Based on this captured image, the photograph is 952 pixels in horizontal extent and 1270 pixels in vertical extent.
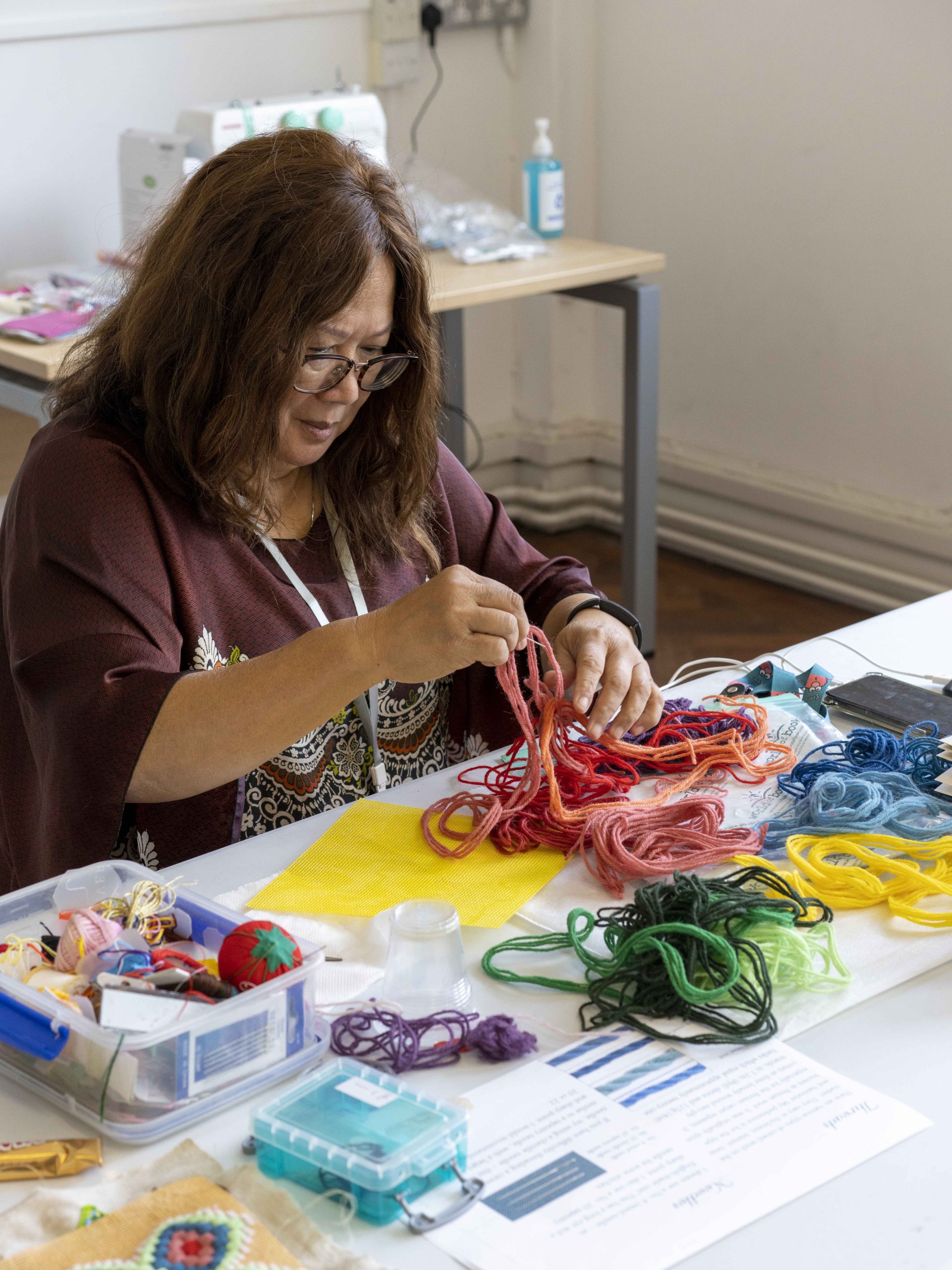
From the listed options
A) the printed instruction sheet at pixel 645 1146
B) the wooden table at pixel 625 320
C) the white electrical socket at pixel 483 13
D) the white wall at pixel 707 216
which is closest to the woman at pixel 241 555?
the printed instruction sheet at pixel 645 1146

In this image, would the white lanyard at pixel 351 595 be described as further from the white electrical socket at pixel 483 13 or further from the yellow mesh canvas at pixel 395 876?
the white electrical socket at pixel 483 13

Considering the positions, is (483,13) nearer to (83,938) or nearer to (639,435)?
(639,435)

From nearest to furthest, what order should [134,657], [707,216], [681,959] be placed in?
[681,959] → [134,657] → [707,216]

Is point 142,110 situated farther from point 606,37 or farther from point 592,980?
point 592,980

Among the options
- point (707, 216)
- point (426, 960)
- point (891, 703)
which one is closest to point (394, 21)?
point (707, 216)

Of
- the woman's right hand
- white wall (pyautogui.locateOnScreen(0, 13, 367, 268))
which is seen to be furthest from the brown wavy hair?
white wall (pyautogui.locateOnScreen(0, 13, 367, 268))

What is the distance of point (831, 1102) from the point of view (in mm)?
920

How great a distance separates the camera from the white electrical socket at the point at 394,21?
3645 mm

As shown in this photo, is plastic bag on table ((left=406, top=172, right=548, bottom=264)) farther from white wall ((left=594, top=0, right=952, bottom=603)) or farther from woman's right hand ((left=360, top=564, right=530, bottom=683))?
woman's right hand ((left=360, top=564, right=530, bottom=683))

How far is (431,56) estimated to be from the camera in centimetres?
381

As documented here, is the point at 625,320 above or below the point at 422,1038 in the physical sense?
above

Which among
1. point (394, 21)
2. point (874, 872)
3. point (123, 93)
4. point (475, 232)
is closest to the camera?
point (874, 872)

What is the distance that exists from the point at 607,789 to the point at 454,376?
7.67 feet

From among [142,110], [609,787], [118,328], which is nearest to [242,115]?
[142,110]
